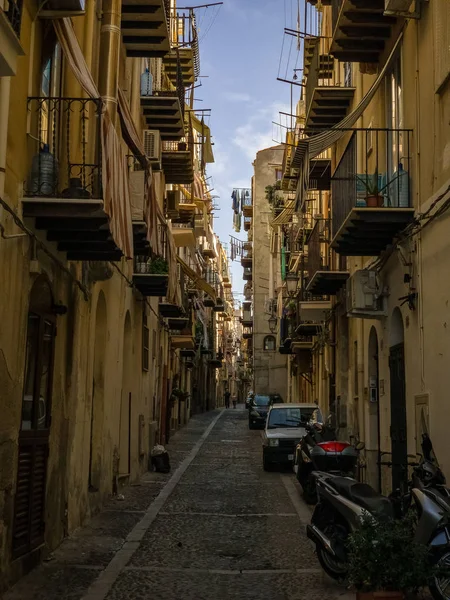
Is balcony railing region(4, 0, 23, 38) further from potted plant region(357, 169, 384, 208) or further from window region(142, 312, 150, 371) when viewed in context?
window region(142, 312, 150, 371)

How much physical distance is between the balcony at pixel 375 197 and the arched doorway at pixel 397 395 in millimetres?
1280

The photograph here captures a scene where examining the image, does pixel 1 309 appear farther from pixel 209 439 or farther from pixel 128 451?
pixel 209 439

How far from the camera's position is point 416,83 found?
1054 cm

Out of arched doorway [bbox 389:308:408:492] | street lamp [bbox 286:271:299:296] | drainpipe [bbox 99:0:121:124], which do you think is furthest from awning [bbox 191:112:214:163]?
arched doorway [bbox 389:308:408:492]

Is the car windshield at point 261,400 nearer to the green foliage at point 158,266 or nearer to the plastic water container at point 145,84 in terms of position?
the green foliage at point 158,266

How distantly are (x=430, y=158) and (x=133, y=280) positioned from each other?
326 inches

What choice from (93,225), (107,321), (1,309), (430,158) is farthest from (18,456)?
(430,158)

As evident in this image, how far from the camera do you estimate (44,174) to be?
822 centimetres

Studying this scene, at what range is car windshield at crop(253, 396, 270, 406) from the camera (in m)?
40.1

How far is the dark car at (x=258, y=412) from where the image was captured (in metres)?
37.0

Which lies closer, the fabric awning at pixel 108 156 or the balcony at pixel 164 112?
the fabric awning at pixel 108 156

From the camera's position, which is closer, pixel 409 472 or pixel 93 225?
pixel 93 225

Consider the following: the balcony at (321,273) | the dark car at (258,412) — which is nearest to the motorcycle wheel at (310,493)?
the balcony at (321,273)

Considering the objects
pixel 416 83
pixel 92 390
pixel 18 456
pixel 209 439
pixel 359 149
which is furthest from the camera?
pixel 209 439
